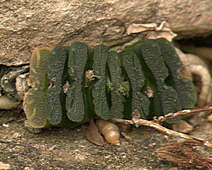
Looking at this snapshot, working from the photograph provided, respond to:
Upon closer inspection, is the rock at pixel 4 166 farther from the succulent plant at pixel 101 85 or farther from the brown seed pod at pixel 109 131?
the brown seed pod at pixel 109 131

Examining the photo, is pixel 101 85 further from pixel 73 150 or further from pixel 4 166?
pixel 4 166

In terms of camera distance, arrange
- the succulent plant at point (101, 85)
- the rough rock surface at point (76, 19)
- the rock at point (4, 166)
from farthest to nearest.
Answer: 1. the rough rock surface at point (76, 19)
2. the succulent plant at point (101, 85)
3. the rock at point (4, 166)

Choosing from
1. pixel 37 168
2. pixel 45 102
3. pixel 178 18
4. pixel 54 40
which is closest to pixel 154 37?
pixel 178 18

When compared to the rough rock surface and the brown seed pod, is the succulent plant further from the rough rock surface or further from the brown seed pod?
the rough rock surface

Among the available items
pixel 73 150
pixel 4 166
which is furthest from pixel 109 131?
pixel 4 166

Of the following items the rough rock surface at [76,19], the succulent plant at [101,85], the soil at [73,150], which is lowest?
the soil at [73,150]

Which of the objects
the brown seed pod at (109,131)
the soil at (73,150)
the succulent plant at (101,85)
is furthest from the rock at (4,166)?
the brown seed pod at (109,131)
